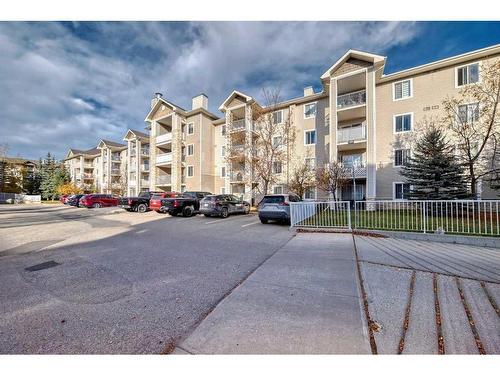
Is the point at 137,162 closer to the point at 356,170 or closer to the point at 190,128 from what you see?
the point at 190,128

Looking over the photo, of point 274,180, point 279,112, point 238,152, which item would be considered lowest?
point 274,180

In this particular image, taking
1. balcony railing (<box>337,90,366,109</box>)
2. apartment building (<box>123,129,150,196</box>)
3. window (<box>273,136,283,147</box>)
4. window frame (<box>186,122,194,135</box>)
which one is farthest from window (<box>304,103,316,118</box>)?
apartment building (<box>123,129,150,196</box>)

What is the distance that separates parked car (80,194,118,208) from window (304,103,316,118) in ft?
79.8

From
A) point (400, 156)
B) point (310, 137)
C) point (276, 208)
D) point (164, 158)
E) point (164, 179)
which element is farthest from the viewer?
point (164, 179)

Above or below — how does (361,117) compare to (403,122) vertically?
above

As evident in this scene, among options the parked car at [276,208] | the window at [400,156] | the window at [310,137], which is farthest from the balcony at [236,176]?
the window at [400,156]

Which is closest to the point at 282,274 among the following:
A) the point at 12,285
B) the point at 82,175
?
the point at 12,285

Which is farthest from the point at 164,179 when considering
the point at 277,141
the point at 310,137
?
the point at 310,137

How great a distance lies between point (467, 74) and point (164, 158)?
32978 millimetres

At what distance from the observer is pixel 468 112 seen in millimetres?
15250

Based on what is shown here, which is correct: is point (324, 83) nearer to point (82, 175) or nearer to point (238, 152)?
point (238, 152)

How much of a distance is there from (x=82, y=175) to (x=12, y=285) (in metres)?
58.6

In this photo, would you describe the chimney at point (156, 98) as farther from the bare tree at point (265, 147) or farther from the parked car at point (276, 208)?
the parked car at point (276, 208)

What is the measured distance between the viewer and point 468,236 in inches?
252
